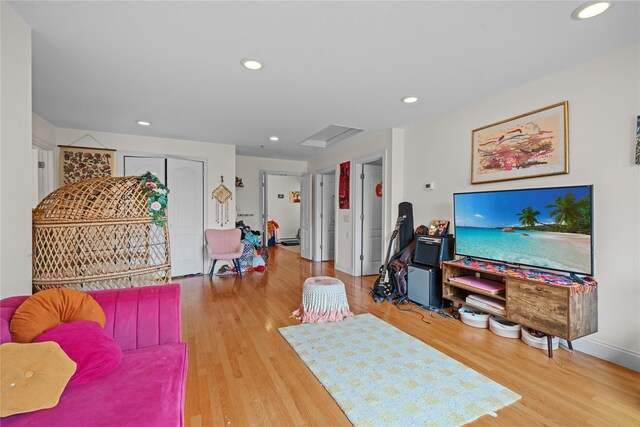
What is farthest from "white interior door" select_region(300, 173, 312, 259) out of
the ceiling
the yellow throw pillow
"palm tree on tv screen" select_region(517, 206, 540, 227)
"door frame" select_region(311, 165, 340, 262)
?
the yellow throw pillow

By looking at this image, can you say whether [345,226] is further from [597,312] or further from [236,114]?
[597,312]

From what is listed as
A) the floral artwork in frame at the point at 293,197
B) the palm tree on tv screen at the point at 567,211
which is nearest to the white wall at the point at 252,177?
the floral artwork in frame at the point at 293,197

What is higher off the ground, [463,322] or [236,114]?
[236,114]

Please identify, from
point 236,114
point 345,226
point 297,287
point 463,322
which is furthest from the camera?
point 345,226

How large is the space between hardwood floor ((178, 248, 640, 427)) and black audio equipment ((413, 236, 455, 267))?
1.97ft

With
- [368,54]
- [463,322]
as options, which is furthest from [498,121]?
[463,322]

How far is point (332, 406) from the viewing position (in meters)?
1.68

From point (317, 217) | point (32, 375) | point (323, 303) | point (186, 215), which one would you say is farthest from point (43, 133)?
point (317, 217)

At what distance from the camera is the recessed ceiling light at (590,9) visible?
166 cm

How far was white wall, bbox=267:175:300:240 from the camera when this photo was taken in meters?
9.98

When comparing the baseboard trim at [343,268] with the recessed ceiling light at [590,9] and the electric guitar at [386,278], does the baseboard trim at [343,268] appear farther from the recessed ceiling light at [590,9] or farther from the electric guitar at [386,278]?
the recessed ceiling light at [590,9]

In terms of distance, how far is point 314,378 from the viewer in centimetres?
196

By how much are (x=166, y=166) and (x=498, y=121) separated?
4.80 m

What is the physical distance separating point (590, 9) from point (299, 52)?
185 centimetres
